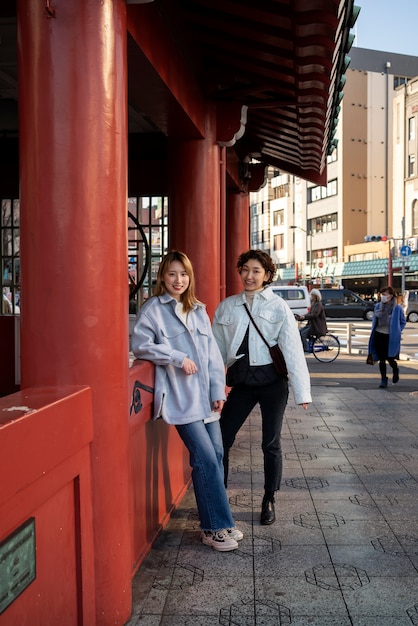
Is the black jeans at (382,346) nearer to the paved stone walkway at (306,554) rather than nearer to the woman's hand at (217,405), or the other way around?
the paved stone walkway at (306,554)

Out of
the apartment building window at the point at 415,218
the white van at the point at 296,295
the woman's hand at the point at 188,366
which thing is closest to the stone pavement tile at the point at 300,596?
the woman's hand at the point at 188,366

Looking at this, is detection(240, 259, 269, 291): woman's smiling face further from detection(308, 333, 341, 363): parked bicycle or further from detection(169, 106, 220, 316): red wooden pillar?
detection(308, 333, 341, 363): parked bicycle

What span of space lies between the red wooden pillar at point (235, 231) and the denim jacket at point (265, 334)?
20.7 ft

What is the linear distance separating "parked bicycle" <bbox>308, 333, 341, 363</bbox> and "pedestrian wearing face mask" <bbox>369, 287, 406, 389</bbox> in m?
4.90

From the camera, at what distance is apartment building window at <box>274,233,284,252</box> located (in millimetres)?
74700


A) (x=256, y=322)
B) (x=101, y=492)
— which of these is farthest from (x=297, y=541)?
(x=101, y=492)

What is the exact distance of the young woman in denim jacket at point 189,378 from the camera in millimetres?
4109

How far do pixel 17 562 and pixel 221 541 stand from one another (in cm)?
215

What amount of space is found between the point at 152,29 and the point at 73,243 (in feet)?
6.11

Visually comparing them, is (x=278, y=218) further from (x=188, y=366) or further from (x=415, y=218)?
(x=188, y=366)

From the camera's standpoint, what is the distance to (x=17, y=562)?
2.26 meters

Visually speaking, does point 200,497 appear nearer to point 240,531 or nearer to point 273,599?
point 240,531

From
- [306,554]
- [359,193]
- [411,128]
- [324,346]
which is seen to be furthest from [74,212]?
[359,193]

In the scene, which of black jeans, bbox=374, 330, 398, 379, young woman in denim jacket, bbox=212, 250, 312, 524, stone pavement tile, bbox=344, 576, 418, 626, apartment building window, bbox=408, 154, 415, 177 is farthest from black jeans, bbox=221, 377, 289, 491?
apartment building window, bbox=408, 154, 415, 177
